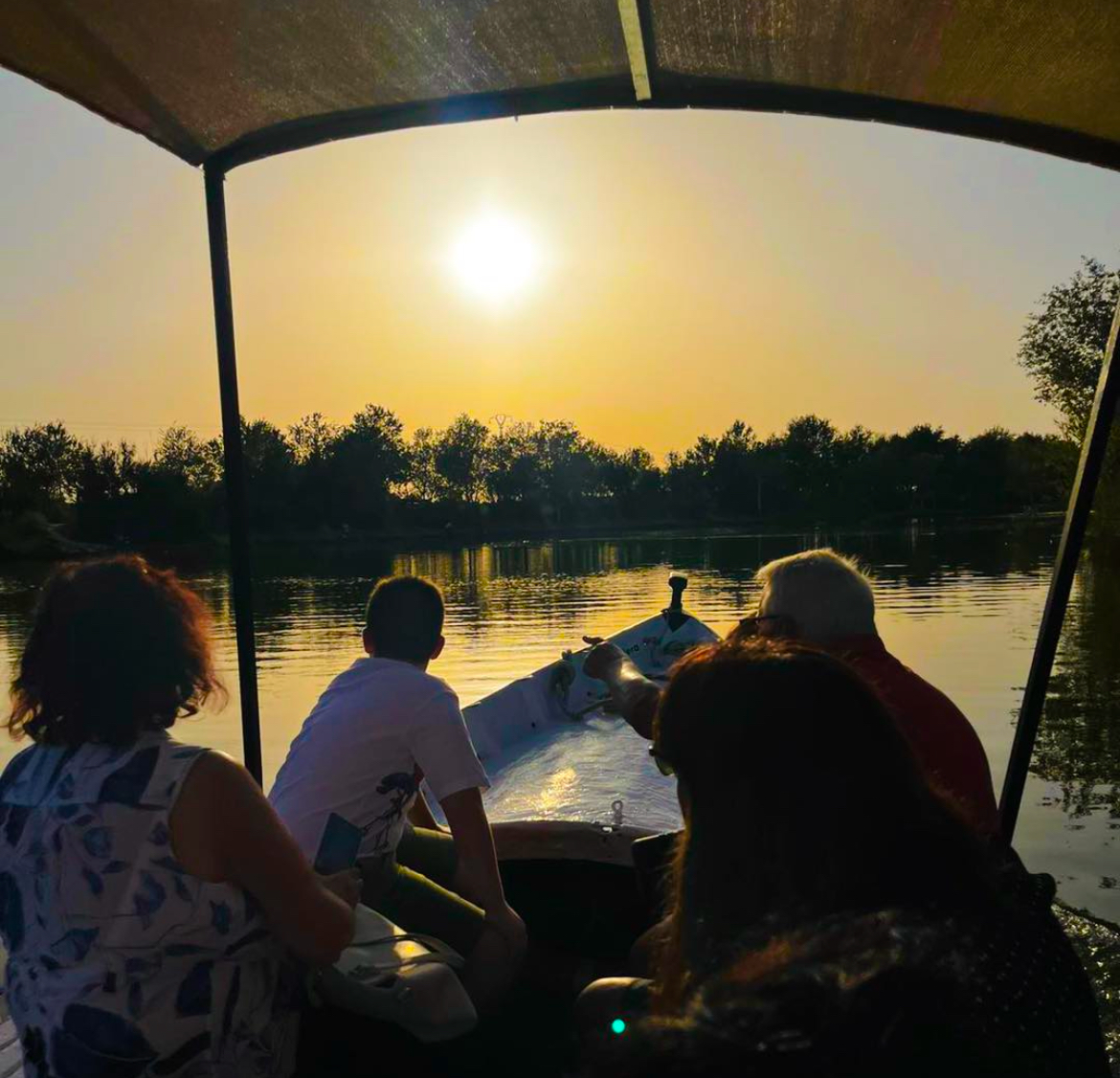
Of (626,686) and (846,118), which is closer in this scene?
(846,118)

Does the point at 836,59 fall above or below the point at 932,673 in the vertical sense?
above

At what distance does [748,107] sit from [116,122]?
144cm

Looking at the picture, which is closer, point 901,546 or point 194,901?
point 194,901

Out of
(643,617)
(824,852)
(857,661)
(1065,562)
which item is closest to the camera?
(824,852)

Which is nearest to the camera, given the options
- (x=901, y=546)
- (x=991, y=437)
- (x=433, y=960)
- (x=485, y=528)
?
(x=433, y=960)

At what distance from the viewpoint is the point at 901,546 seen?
52375 mm

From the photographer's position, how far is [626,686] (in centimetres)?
294

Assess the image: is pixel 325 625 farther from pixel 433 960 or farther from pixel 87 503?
pixel 87 503

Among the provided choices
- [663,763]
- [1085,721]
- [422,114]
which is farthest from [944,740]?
[1085,721]

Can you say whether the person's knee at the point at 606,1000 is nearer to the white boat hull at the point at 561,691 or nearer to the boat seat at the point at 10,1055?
the boat seat at the point at 10,1055

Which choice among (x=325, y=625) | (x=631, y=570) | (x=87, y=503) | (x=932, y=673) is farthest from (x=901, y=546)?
(x=87, y=503)

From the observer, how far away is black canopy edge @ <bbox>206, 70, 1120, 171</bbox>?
8.89ft

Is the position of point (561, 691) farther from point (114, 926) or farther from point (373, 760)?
point (114, 926)

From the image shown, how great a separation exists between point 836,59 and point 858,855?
77.9 inches
